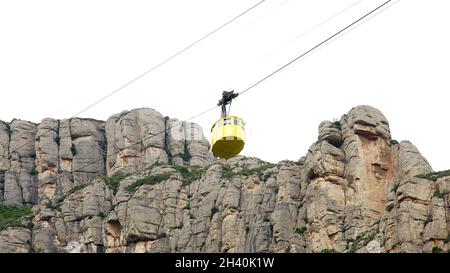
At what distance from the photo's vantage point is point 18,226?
13100 cm

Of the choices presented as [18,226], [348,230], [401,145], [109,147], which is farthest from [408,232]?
[109,147]

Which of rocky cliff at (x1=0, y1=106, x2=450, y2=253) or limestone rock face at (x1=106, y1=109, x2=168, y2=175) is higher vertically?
limestone rock face at (x1=106, y1=109, x2=168, y2=175)

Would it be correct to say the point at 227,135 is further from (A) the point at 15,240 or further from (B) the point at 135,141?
(B) the point at 135,141

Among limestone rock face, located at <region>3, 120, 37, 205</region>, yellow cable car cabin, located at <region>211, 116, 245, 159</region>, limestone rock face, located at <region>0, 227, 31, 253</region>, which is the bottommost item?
yellow cable car cabin, located at <region>211, 116, 245, 159</region>

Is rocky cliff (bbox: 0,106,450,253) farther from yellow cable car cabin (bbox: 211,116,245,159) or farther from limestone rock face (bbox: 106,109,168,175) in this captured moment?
yellow cable car cabin (bbox: 211,116,245,159)

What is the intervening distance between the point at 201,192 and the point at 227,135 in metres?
88.6

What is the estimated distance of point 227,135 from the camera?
40.9 metres

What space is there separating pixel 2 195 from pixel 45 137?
14.5 metres

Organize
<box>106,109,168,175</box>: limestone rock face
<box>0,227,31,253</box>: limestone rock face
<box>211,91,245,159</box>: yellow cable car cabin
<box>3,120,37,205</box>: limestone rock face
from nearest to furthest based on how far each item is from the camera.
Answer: <box>211,91,245,159</box>: yellow cable car cabin < <box>0,227,31,253</box>: limestone rock face < <box>106,109,168,175</box>: limestone rock face < <box>3,120,37,205</box>: limestone rock face

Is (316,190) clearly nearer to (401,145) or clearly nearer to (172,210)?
(401,145)

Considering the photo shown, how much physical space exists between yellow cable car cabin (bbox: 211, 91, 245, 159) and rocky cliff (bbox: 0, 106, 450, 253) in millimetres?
47882

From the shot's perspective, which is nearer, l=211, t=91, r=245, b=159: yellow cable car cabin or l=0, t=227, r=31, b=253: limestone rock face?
l=211, t=91, r=245, b=159: yellow cable car cabin

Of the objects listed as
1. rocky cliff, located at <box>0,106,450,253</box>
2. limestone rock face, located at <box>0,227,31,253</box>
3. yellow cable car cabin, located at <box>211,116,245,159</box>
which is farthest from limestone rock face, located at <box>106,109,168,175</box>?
yellow cable car cabin, located at <box>211,116,245,159</box>

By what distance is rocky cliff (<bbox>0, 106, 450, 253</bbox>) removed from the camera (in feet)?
323
